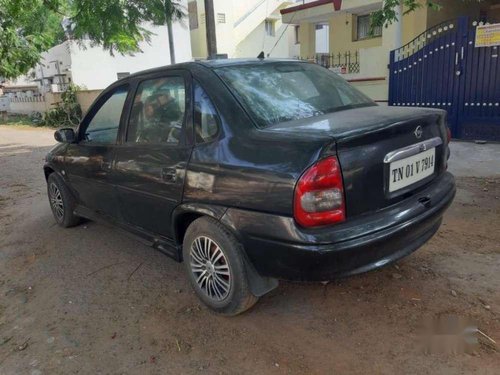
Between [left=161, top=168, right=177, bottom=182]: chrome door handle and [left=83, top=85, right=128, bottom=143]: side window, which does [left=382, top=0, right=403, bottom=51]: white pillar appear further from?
[left=161, top=168, right=177, bottom=182]: chrome door handle

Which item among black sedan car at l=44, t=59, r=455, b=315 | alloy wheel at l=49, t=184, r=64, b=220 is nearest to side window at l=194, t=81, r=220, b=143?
black sedan car at l=44, t=59, r=455, b=315

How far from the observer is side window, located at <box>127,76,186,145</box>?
3.15m

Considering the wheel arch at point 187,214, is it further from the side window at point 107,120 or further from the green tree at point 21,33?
the green tree at point 21,33

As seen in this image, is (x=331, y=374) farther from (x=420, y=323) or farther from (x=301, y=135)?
(x=301, y=135)

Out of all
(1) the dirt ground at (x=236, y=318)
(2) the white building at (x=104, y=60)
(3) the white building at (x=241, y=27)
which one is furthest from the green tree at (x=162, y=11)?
(3) the white building at (x=241, y=27)

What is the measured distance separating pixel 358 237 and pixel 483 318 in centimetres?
109

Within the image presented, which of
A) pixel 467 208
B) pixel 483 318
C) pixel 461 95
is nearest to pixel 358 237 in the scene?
pixel 483 318

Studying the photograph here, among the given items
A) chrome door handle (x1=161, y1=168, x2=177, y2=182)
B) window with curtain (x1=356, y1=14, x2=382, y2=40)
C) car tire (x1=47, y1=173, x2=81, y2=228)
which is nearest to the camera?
chrome door handle (x1=161, y1=168, x2=177, y2=182)

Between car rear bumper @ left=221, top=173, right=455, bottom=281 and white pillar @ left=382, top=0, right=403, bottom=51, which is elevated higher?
white pillar @ left=382, top=0, right=403, bottom=51

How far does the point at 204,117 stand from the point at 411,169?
4.48ft

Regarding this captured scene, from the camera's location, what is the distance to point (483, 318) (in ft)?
9.11

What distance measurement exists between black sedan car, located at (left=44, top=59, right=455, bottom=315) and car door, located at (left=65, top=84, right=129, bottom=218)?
34 mm

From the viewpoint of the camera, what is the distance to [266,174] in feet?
8.11

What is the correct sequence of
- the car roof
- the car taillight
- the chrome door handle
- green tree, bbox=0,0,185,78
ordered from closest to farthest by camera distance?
1. the car taillight
2. the chrome door handle
3. the car roof
4. green tree, bbox=0,0,185,78
